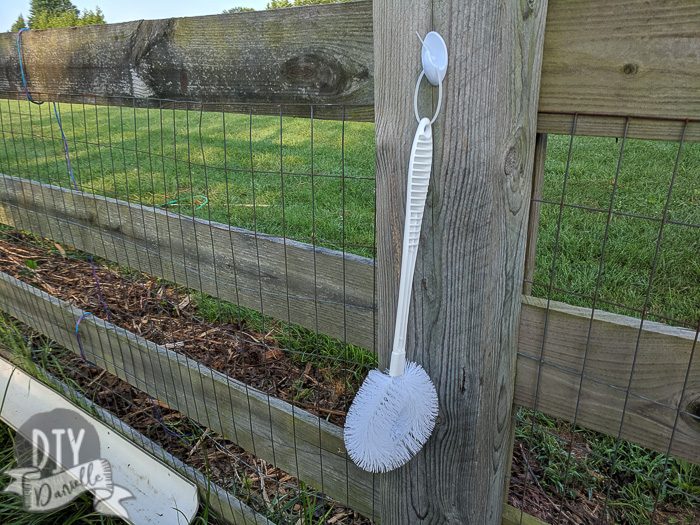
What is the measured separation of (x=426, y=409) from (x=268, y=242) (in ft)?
2.74

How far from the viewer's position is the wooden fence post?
3.15 ft

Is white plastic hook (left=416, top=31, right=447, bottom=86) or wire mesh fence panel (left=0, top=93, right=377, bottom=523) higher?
white plastic hook (left=416, top=31, right=447, bottom=86)

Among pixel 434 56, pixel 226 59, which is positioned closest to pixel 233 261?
pixel 226 59

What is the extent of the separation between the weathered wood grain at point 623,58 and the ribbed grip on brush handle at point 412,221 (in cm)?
23

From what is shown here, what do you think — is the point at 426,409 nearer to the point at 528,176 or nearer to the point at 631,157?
the point at 528,176

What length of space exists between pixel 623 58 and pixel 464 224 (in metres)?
0.37

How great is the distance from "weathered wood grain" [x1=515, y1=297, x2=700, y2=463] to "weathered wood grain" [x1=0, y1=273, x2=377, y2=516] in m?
0.66

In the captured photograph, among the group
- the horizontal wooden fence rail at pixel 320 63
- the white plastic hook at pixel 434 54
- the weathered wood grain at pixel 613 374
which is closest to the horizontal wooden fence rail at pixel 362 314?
the weathered wood grain at pixel 613 374

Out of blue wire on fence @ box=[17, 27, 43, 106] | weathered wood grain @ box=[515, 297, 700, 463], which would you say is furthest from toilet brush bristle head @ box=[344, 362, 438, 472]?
blue wire on fence @ box=[17, 27, 43, 106]

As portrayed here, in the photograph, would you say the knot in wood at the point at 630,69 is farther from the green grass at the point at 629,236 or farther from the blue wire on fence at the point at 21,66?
the blue wire on fence at the point at 21,66

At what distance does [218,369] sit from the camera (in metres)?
2.74

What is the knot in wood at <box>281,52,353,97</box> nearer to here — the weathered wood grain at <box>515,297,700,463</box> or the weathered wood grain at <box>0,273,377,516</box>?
the weathered wood grain at <box>515,297,700,463</box>

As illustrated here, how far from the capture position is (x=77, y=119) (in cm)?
953

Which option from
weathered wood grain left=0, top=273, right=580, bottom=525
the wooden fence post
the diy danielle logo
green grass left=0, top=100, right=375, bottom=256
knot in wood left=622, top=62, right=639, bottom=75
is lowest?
the diy danielle logo
